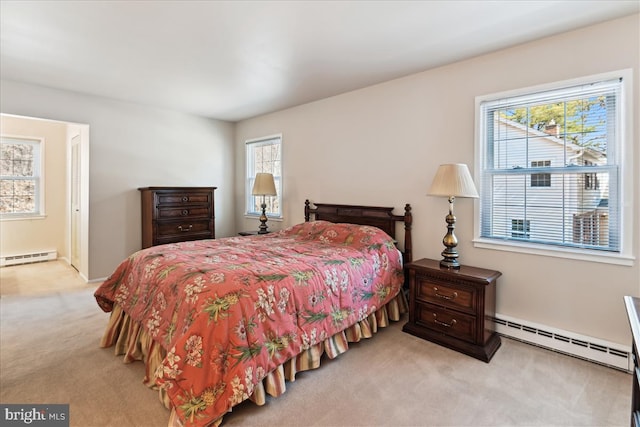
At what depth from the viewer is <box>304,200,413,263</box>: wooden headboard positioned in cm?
336

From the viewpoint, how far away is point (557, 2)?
2078mm

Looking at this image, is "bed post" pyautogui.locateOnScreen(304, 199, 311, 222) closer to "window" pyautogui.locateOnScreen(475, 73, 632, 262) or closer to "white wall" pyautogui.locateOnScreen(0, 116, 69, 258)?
"window" pyautogui.locateOnScreen(475, 73, 632, 262)

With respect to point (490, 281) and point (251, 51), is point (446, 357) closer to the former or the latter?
point (490, 281)

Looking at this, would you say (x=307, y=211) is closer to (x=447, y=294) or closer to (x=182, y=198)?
(x=182, y=198)

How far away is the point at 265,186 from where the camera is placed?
15.2ft

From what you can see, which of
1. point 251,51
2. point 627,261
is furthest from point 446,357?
point 251,51

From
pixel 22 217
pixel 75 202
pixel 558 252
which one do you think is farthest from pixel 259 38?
pixel 22 217

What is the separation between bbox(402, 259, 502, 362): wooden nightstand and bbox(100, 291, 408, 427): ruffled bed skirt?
35 cm

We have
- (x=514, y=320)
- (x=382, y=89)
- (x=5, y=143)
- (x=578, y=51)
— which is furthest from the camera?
(x=5, y=143)

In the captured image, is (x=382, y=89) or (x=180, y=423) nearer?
(x=180, y=423)

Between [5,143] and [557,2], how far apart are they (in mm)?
7357

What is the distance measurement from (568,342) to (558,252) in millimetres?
692

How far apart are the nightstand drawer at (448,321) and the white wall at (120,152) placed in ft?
13.5

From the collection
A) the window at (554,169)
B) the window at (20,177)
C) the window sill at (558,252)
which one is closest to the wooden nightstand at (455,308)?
the window sill at (558,252)
